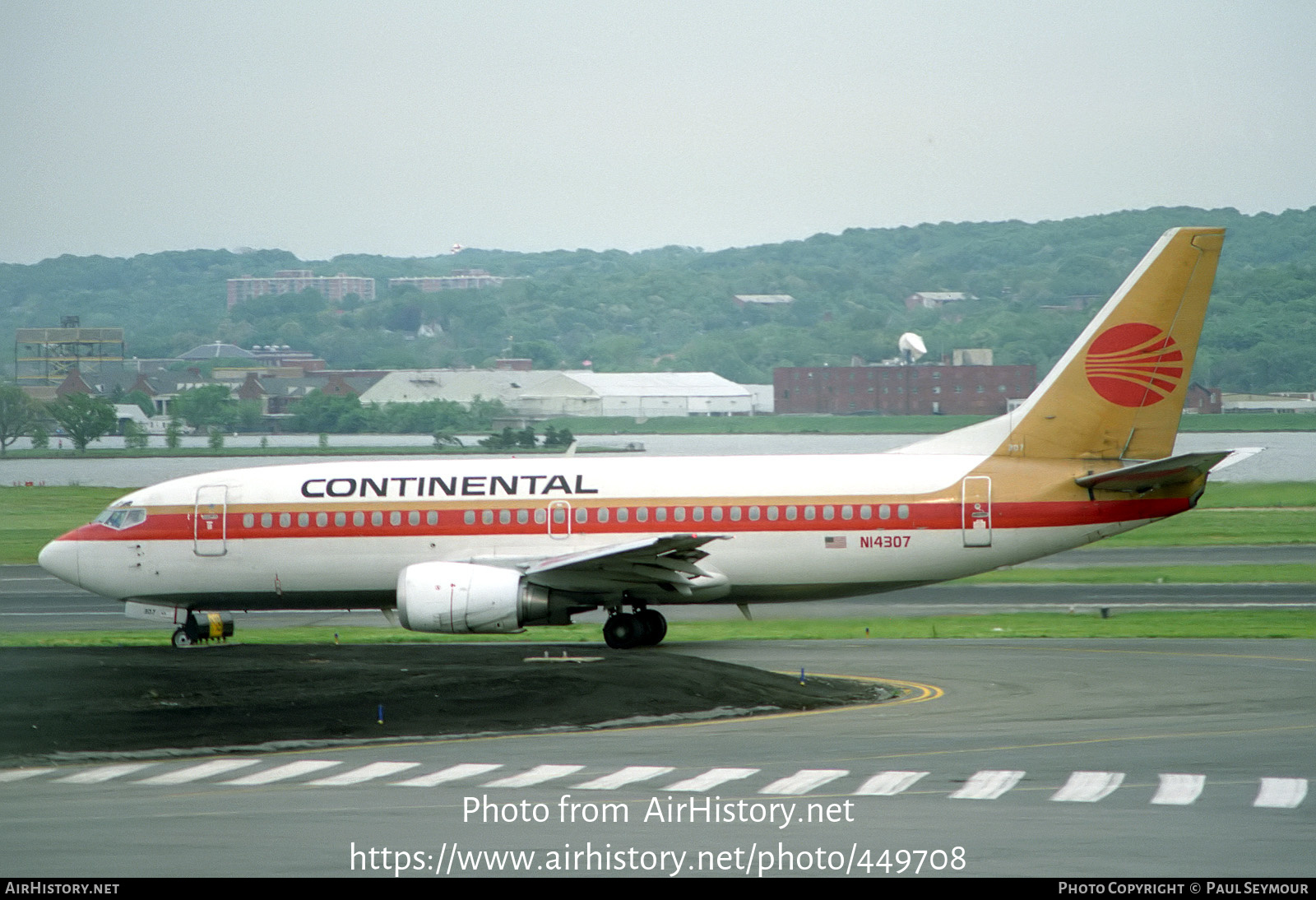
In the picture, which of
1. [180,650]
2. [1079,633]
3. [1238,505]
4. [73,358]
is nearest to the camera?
[180,650]

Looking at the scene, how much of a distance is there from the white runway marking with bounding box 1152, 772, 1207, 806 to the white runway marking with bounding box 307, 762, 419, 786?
27.7ft

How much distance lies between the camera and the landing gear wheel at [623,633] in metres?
31.0

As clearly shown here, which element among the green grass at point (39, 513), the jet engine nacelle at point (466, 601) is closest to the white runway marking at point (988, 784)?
the jet engine nacelle at point (466, 601)

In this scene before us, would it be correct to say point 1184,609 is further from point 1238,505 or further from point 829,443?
point 829,443

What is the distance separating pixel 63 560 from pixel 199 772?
56.9 ft

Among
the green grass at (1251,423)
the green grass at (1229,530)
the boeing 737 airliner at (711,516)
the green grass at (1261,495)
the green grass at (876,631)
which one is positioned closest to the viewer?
the boeing 737 airliner at (711,516)

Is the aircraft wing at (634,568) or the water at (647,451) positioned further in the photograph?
the water at (647,451)

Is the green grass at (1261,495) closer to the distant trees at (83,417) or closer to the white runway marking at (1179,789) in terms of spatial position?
the white runway marking at (1179,789)

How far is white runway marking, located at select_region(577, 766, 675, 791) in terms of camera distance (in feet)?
54.2

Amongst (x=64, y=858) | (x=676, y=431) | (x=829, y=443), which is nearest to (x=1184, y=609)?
(x=64, y=858)

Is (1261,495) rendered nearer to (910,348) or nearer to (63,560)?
(910,348)

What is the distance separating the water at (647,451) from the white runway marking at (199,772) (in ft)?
168

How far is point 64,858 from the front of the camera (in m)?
12.9

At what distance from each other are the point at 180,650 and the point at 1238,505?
49516 mm
